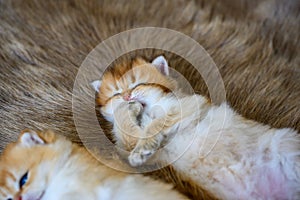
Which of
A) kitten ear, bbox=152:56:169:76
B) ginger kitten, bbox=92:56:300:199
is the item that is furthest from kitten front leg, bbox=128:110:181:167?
kitten ear, bbox=152:56:169:76

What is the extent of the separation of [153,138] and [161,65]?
20 centimetres

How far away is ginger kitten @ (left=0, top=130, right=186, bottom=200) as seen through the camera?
3.19ft

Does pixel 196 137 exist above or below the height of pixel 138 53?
below

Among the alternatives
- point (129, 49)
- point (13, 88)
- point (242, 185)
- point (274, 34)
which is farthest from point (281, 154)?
point (13, 88)

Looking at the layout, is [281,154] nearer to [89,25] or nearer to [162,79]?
[162,79]

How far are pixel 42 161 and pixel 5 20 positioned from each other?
35 centimetres

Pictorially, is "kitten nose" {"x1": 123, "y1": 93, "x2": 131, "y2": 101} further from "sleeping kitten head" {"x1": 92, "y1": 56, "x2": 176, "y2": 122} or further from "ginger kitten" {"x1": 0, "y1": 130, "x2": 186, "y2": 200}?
"ginger kitten" {"x1": 0, "y1": 130, "x2": 186, "y2": 200}

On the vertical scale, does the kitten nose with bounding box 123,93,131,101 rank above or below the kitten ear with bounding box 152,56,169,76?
below

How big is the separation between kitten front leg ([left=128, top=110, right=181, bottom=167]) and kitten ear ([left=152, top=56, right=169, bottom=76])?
0.35 ft

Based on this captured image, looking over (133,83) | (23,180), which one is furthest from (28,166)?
(133,83)

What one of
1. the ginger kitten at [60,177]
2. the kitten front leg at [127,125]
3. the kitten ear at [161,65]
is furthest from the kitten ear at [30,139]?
the kitten ear at [161,65]

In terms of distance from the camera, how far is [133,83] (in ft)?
3.95

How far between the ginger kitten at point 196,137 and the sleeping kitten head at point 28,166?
16 cm

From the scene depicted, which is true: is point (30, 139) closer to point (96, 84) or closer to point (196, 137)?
point (96, 84)
